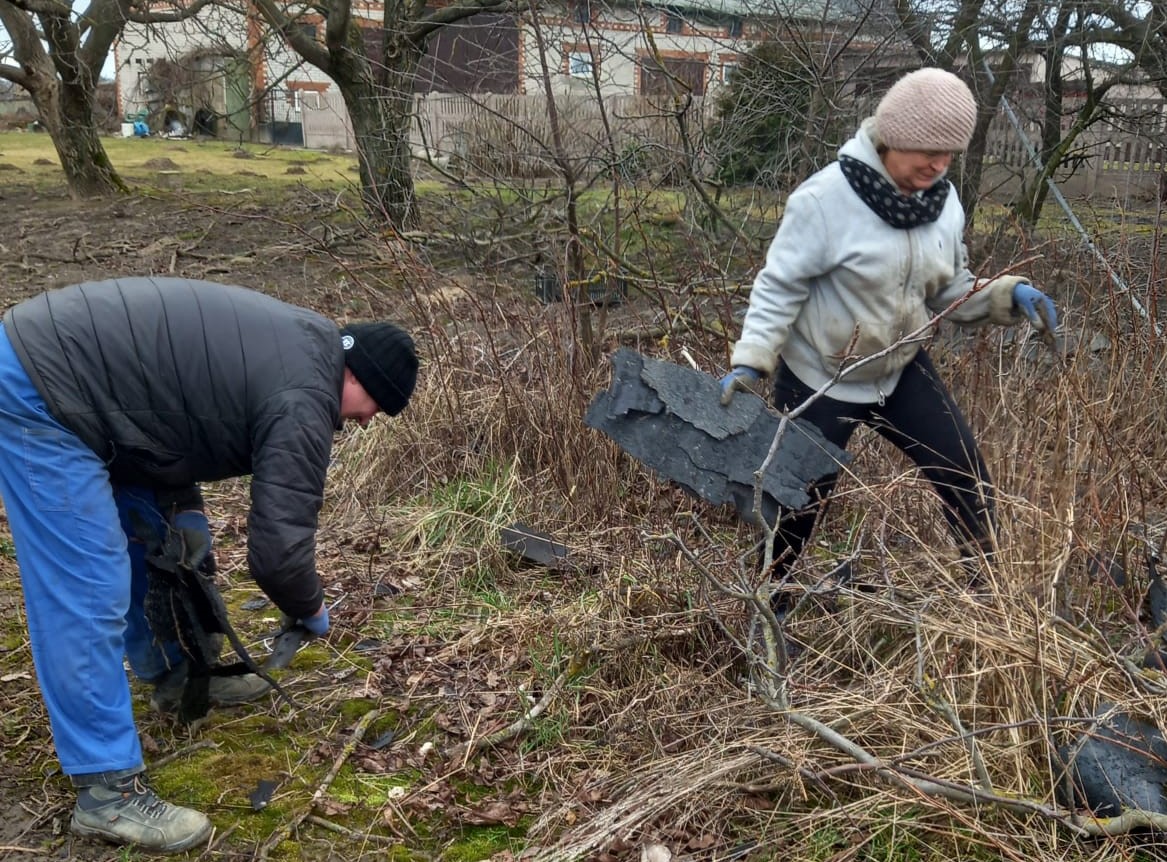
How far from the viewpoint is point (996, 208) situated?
7.18m

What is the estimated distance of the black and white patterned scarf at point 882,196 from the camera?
10.0ft

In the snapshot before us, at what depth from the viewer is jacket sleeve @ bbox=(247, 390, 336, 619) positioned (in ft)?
8.48

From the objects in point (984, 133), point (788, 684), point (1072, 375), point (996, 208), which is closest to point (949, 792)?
point (788, 684)

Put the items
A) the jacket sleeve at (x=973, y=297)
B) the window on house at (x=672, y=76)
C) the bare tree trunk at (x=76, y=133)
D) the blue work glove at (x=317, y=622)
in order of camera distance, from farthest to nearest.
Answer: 1. the bare tree trunk at (x=76, y=133)
2. the window on house at (x=672, y=76)
3. the jacket sleeve at (x=973, y=297)
4. the blue work glove at (x=317, y=622)

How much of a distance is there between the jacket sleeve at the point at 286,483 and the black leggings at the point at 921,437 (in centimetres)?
142

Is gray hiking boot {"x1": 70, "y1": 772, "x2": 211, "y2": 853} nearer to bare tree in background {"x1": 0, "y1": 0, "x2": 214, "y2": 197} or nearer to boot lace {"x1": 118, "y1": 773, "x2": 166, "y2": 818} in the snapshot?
boot lace {"x1": 118, "y1": 773, "x2": 166, "y2": 818}

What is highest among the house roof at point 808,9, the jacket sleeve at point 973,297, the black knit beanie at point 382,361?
the house roof at point 808,9

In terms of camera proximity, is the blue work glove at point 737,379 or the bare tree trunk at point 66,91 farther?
the bare tree trunk at point 66,91

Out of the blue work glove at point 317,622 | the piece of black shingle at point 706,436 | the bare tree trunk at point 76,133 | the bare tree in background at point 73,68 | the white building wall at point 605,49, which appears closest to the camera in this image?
the blue work glove at point 317,622

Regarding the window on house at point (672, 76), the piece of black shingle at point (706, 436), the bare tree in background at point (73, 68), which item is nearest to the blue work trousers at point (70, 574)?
the piece of black shingle at point (706, 436)

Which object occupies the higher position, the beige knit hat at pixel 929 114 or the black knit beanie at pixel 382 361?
the beige knit hat at pixel 929 114

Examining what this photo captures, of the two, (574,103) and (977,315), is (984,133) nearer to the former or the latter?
(574,103)

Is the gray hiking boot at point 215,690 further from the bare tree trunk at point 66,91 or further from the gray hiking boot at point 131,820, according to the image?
the bare tree trunk at point 66,91

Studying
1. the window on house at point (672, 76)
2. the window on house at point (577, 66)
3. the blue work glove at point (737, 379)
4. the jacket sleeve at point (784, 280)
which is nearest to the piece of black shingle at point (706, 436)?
the blue work glove at point (737, 379)
